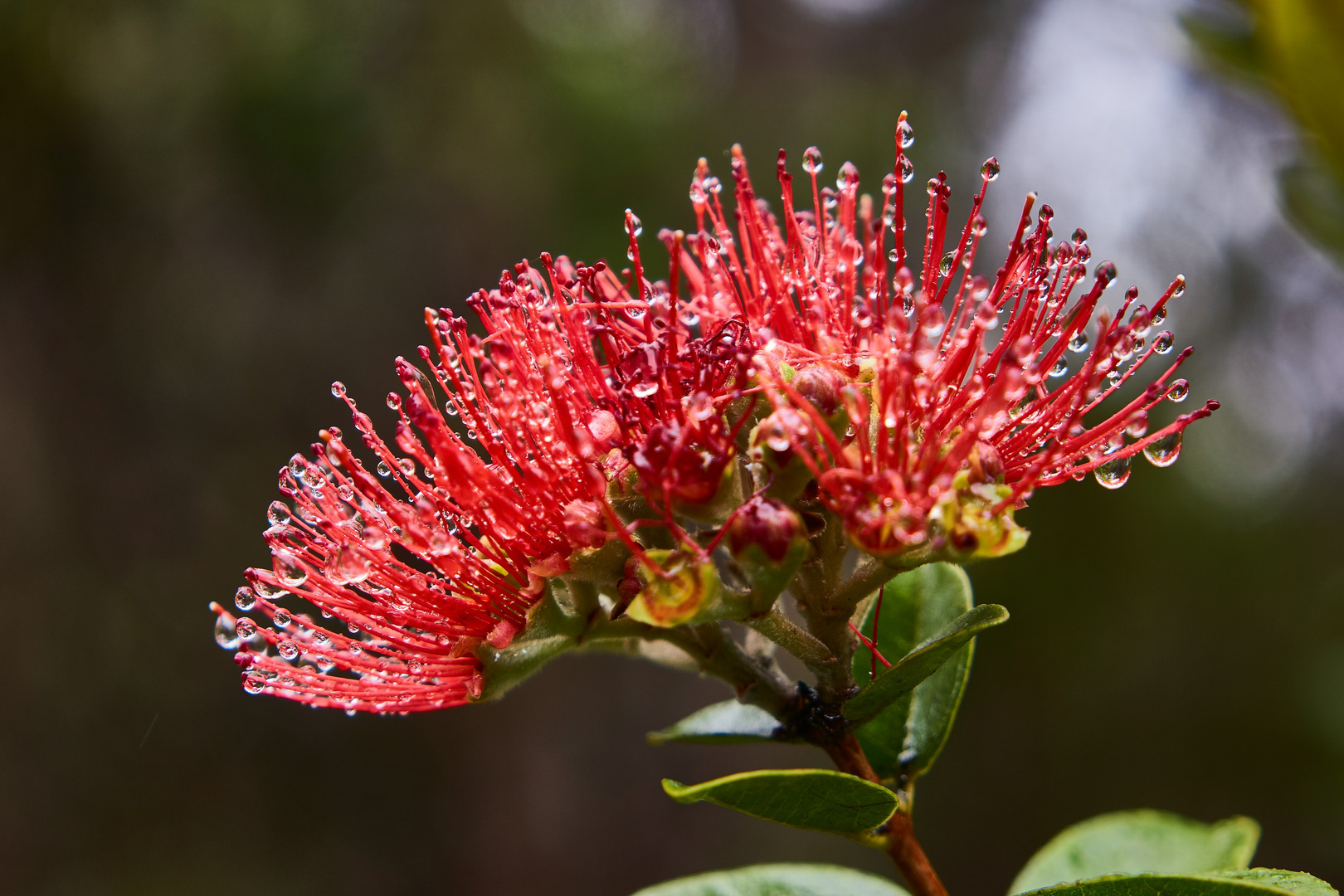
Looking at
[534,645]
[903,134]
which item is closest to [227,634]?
[534,645]

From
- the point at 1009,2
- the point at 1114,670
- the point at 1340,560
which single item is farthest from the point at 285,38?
the point at 1340,560

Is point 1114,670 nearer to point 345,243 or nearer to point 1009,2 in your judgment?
point 1009,2

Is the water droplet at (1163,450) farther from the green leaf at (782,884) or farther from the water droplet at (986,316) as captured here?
the green leaf at (782,884)

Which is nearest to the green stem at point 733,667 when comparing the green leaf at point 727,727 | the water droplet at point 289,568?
the green leaf at point 727,727

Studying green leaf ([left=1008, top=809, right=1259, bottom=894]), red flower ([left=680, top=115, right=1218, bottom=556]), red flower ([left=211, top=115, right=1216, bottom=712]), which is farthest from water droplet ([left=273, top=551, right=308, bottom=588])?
green leaf ([left=1008, top=809, right=1259, bottom=894])

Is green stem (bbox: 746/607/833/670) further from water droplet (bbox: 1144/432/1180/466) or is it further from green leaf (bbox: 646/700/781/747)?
water droplet (bbox: 1144/432/1180/466)

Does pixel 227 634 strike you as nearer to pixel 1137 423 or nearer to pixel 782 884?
pixel 782 884
